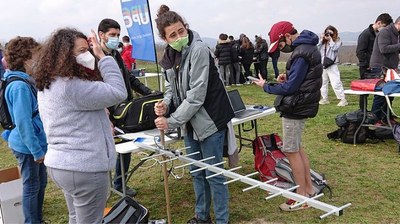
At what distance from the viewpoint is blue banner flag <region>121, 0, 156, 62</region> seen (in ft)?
18.6

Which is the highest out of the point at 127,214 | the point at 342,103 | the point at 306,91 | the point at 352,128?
the point at 306,91

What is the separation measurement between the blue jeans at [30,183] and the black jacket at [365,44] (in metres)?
5.57

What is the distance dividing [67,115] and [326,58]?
20.3 ft

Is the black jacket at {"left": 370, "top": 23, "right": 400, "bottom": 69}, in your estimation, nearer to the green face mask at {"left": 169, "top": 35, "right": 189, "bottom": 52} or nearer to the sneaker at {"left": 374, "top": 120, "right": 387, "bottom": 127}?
the sneaker at {"left": 374, "top": 120, "right": 387, "bottom": 127}

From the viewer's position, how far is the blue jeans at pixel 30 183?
287 centimetres

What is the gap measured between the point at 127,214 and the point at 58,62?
42.5 inches

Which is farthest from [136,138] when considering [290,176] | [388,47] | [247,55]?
[247,55]

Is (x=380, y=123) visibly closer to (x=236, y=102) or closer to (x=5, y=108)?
(x=236, y=102)

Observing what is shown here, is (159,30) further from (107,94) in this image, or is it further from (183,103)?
(107,94)

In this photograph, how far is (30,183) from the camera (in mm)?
2891

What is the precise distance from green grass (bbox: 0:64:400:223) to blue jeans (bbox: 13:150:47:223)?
1.50ft

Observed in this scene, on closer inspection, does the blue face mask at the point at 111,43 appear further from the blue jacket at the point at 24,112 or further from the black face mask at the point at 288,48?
the black face mask at the point at 288,48

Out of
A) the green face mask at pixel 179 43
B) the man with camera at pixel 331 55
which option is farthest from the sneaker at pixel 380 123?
the green face mask at pixel 179 43

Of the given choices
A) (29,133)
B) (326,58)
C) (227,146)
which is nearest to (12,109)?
(29,133)
